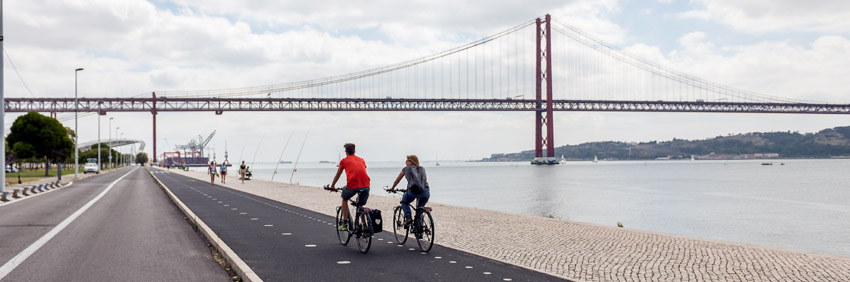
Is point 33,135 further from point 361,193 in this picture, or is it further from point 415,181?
point 415,181

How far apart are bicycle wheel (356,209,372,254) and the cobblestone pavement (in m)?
1.60

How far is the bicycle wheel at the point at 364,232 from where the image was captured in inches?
360

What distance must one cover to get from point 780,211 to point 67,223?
30041mm

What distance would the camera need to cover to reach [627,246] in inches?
399

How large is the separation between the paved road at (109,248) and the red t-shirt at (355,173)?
91.0 inches

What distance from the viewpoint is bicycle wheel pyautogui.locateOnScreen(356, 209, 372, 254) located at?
9156 millimetres

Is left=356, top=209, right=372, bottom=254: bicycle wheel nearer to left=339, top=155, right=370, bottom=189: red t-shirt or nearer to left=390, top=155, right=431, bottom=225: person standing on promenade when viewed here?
left=339, top=155, right=370, bottom=189: red t-shirt

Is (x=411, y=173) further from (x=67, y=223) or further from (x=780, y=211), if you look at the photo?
(x=780, y=211)

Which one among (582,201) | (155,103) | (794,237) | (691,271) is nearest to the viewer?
(691,271)

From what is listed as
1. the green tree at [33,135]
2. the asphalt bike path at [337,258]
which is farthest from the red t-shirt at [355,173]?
the green tree at [33,135]

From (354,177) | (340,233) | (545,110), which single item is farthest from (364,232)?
→ (545,110)

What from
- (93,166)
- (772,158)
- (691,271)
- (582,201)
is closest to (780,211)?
(582,201)

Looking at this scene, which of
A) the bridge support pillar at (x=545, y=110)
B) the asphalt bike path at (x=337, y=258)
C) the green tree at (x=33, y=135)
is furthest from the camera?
the bridge support pillar at (x=545, y=110)

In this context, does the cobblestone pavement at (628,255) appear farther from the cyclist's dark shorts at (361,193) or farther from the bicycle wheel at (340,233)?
the cyclist's dark shorts at (361,193)
